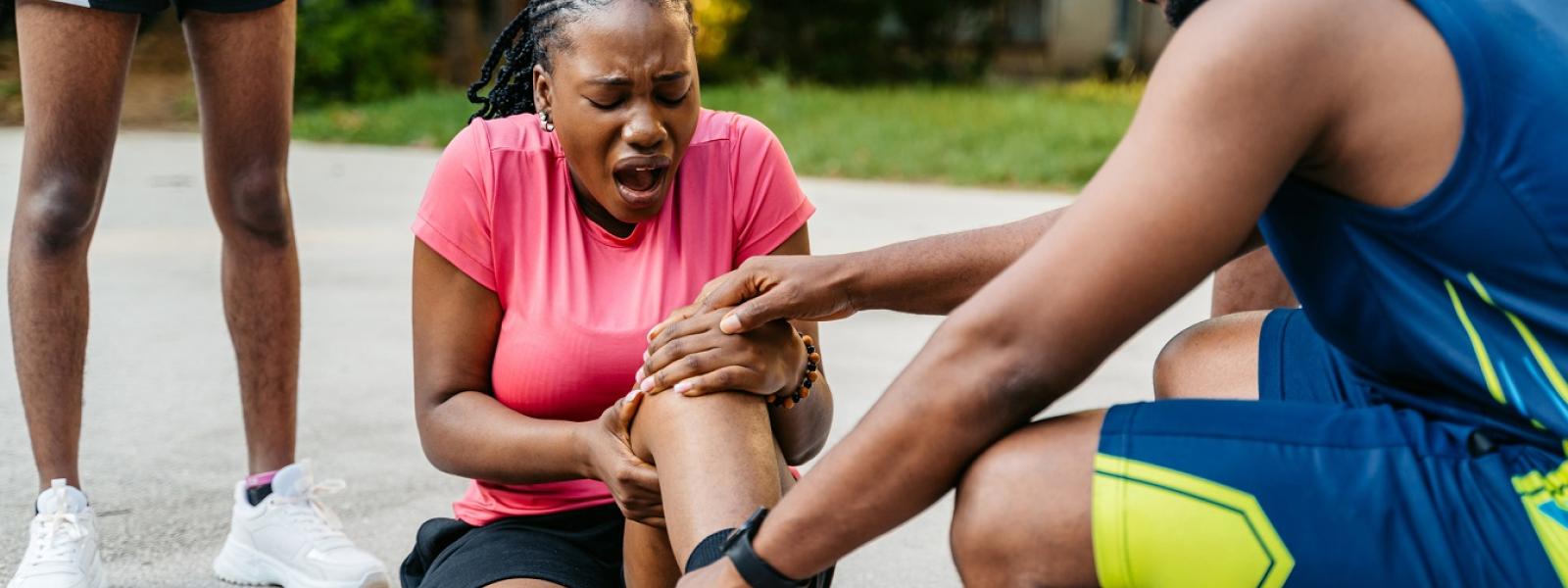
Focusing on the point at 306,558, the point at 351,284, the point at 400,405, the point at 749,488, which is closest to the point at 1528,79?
the point at 749,488

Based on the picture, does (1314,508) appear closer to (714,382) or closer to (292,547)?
(714,382)

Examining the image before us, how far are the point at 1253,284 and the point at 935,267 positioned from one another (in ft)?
2.75

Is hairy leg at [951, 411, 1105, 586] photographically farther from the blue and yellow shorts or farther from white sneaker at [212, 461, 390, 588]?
white sneaker at [212, 461, 390, 588]

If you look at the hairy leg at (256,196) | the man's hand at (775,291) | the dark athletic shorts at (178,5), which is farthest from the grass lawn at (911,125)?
the man's hand at (775,291)

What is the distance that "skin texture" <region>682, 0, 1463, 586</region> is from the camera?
60.6 inches

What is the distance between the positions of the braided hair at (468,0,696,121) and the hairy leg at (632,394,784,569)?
1.99ft

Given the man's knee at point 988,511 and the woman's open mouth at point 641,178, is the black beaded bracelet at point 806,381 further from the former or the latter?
the man's knee at point 988,511

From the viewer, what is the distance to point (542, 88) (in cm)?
252

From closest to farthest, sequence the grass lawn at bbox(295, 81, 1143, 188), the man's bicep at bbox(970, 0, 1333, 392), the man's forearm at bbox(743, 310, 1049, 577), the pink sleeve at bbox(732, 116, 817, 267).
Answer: the man's bicep at bbox(970, 0, 1333, 392) → the man's forearm at bbox(743, 310, 1049, 577) → the pink sleeve at bbox(732, 116, 817, 267) → the grass lawn at bbox(295, 81, 1143, 188)

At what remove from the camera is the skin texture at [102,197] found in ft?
9.55

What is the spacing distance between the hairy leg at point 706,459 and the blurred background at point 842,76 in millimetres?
7584

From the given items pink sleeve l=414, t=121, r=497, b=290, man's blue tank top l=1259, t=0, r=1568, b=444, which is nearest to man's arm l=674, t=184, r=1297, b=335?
pink sleeve l=414, t=121, r=497, b=290

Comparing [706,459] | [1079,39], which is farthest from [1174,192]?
[1079,39]

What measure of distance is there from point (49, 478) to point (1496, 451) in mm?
2487
